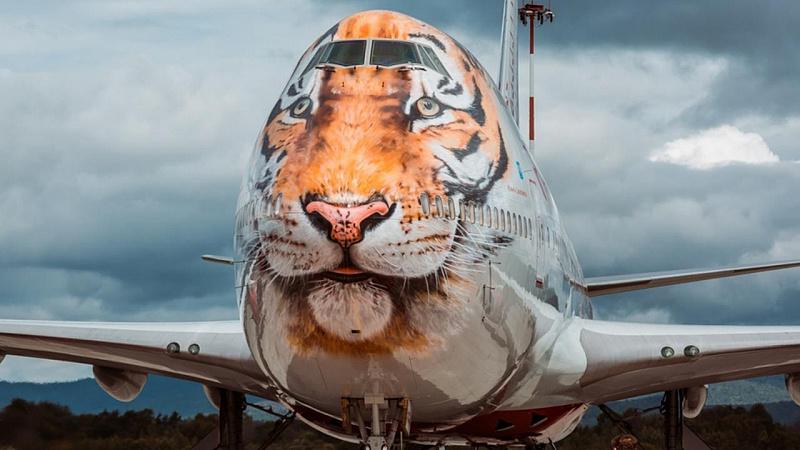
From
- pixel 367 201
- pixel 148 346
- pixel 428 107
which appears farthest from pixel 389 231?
pixel 148 346

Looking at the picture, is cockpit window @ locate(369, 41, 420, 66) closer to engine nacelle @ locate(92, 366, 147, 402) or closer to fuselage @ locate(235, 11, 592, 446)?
fuselage @ locate(235, 11, 592, 446)

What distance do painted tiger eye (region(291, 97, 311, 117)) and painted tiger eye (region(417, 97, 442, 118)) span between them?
1069mm

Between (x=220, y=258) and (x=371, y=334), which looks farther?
(x=220, y=258)

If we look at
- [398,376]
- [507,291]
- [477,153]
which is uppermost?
[477,153]

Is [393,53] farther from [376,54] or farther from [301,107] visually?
[301,107]

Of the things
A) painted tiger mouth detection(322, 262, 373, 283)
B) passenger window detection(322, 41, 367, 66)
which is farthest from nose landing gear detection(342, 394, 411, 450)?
passenger window detection(322, 41, 367, 66)

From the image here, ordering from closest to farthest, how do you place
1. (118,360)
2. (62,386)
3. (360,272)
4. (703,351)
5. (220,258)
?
(360,272) < (703,351) < (118,360) < (220,258) < (62,386)

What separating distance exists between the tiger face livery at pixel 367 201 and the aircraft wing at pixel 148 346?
453cm

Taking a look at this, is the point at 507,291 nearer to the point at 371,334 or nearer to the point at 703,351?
the point at 371,334

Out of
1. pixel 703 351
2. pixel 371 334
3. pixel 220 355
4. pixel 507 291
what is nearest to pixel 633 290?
pixel 703 351

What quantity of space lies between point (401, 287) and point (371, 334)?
54cm

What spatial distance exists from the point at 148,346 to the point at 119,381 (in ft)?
6.46

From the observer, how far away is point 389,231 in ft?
42.2

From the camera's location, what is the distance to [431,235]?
13.2 meters
